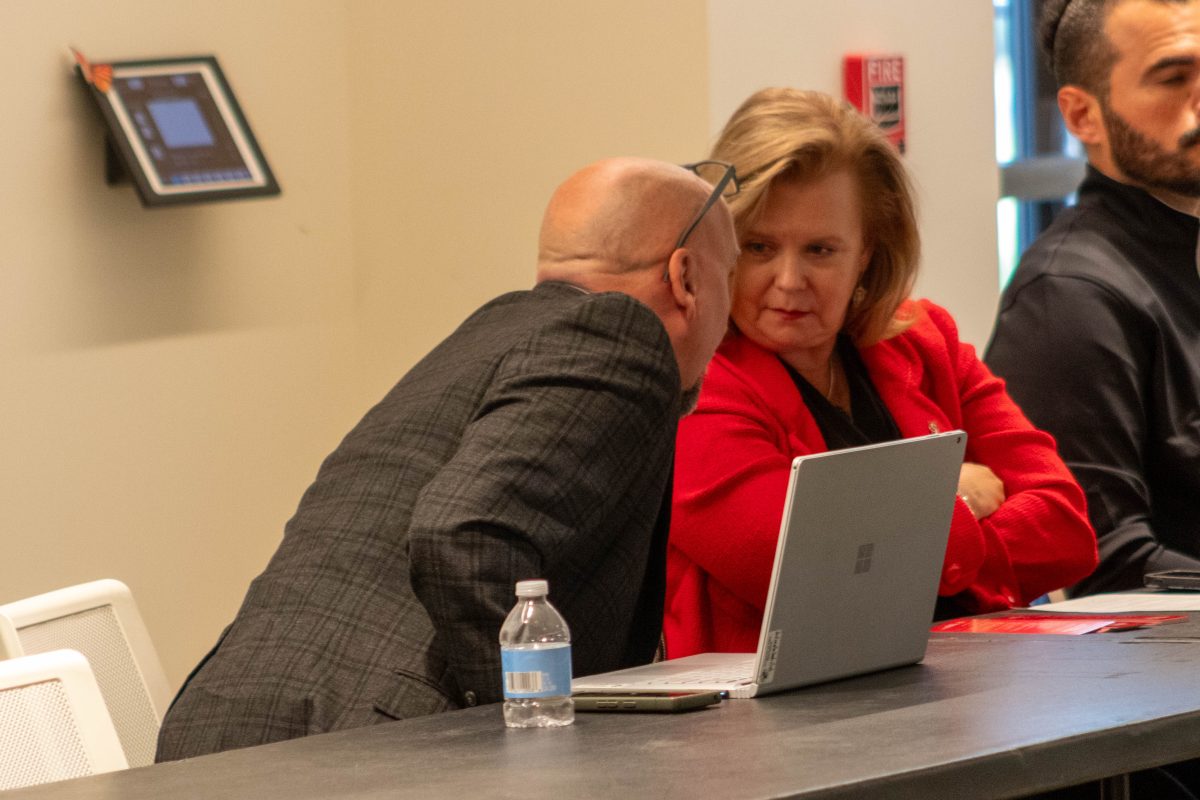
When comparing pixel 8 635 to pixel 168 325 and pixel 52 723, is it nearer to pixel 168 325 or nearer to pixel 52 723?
pixel 52 723

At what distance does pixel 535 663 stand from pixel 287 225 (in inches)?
95.3

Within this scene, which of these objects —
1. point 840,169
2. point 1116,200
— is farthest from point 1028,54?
point 840,169

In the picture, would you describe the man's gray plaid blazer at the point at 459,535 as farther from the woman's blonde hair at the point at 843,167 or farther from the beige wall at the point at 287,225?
the beige wall at the point at 287,225

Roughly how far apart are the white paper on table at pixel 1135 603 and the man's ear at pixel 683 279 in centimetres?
66

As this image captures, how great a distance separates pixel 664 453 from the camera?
192 centimetres

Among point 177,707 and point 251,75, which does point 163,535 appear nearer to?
point 251,75

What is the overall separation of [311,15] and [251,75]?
252 millimetres

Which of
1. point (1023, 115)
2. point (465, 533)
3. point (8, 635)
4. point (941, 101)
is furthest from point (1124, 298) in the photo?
point (1023, 115)

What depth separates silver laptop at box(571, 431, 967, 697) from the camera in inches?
67.3

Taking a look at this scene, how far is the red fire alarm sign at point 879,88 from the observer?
3695 millimetres

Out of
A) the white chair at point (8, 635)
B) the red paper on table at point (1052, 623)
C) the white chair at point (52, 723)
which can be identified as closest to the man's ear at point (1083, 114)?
the red paper on table at point (1052, 623)

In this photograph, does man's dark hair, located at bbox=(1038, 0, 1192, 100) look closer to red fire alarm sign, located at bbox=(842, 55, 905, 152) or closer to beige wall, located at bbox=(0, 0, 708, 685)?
red fire alarm sign, located at bbox=(842, 55, 905, 152)

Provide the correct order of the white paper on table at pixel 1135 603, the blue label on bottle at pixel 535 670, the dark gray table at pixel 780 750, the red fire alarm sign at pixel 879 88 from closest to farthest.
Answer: the dark gray table at pixel 780 750
the blue label on bottle at pixel 535 670
the white paper on table at pixel 1135 603
the red fire alarm sign at pixel 879 88

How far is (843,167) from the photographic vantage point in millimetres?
2604
